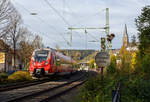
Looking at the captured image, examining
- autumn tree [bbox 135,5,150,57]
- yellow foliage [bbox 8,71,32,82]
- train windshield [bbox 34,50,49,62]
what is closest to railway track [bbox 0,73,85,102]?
train windshield [bbox 34,50,49,62]

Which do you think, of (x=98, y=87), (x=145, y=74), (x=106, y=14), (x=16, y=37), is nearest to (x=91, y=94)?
(x=98, y=87)

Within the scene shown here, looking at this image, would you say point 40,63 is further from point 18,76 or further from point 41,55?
point 18,76

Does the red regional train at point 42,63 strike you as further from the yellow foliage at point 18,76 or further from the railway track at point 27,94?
the railway track at point 27,94

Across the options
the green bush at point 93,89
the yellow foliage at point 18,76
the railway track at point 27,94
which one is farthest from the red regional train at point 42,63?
the green bush at point 93,89

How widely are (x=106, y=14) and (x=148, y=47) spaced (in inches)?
268

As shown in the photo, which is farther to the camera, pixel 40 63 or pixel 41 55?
pixel 41 55

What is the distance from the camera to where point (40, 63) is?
24625 millimetres

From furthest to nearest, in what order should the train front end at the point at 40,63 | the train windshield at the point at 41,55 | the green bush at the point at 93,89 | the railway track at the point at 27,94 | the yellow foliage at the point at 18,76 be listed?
the yellow foliage at the point at 18,76, the train windshield at the point at 41,55, the train front end at the point at 40,63, the railway track at the point at 27,94, the green bush at the point at 93,89

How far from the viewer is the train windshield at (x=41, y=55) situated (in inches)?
980

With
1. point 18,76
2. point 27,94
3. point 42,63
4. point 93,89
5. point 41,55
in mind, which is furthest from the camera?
point 18,76

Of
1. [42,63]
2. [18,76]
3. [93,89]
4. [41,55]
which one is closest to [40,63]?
[42,63]

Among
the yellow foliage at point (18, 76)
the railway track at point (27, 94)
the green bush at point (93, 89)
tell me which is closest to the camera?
the green bush at point (93, 89)

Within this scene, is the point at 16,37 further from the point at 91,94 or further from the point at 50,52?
the point at 91,94

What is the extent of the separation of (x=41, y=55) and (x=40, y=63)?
90 cm
